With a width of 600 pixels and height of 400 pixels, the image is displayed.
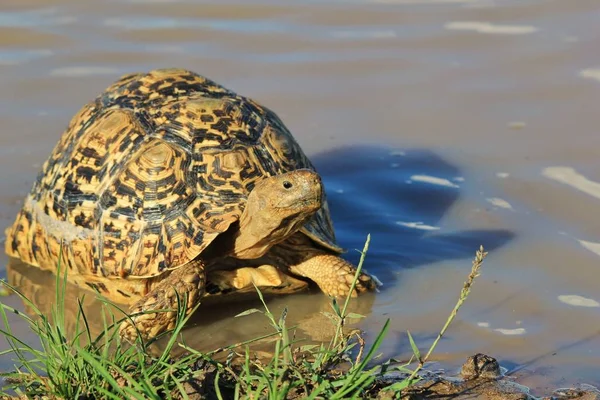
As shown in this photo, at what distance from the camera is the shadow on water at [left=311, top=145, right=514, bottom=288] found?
20.4 feet

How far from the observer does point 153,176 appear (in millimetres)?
5504

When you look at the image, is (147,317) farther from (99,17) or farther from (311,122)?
(99,17)

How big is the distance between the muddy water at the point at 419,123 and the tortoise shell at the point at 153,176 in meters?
0.58

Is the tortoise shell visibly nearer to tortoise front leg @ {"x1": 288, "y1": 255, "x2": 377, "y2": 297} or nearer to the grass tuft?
tortoise front leg @ {"x1": 288, "y1": 255, "x2": 377, "y2": 297}

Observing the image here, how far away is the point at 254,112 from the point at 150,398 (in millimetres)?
2668

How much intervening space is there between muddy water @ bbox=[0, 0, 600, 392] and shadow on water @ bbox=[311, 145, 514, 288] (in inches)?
0.7

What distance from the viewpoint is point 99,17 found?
1010 cm

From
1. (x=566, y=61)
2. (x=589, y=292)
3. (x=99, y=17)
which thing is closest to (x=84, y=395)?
(x=589, y=292)

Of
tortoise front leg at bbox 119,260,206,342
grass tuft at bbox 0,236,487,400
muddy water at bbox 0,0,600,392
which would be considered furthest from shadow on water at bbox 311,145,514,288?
grass tuft at bbox 0,236,487,400

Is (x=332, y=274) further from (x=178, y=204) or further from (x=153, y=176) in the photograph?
(x=153, y=176)

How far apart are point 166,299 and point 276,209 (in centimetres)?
73

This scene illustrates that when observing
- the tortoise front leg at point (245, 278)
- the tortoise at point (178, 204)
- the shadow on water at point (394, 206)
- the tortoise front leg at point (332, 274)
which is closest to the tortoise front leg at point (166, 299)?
the tortoise at point (178, 204)

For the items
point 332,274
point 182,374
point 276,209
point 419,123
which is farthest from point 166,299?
point 419,123

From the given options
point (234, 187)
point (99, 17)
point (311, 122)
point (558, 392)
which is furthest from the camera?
point (99, 17)
